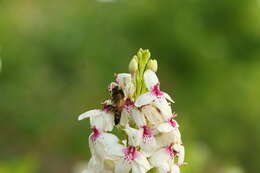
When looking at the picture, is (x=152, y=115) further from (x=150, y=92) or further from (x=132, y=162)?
(x=132, y=162)

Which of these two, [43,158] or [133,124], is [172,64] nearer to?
[43,158]

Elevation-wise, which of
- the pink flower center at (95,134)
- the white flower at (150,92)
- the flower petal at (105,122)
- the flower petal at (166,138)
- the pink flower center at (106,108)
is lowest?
the flower petal at (166,138)

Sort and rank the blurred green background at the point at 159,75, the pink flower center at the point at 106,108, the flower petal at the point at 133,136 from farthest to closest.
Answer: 1. the blurred green background at the point at 159,75
2. the pink flower center at the point at 106,108
3. the flower petal at the point at 133,136

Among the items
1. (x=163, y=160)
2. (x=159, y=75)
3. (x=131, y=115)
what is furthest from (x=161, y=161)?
(x=159, y=75)

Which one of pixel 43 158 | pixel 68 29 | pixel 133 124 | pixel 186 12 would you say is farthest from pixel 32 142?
pixel 133 124

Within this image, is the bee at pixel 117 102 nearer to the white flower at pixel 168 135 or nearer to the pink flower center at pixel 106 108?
the pink flower center at pixel 106 108

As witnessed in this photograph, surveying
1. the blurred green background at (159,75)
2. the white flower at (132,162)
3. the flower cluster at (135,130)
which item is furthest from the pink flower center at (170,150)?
the blurred green background at (159,75)
